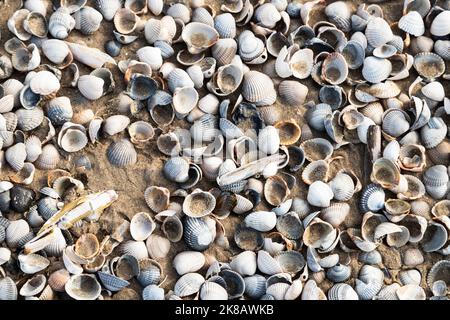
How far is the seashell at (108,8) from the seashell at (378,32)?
162 cm

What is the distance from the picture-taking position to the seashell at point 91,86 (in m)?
3.91

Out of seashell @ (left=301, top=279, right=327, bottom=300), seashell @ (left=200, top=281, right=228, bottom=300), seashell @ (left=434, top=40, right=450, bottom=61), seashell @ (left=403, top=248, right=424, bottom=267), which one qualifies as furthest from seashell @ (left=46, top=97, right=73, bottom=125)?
seashell @ (left=434, top=40, right=450, bottom=61)

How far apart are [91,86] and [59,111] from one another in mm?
242

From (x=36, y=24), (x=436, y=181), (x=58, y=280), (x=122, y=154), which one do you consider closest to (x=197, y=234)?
(x=122, y=154)

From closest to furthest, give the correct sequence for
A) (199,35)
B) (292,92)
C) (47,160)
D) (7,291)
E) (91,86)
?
(7,291) → (47,160) → (91,86) → (292,92) → (199,35)

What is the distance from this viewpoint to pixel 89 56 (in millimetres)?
4047

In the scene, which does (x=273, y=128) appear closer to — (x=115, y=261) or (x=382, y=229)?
(x=382, y=229)

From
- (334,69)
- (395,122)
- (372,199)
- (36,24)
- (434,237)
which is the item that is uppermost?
(36,24)

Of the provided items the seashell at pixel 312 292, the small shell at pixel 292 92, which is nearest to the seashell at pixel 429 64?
the small shell at pixel 292 92

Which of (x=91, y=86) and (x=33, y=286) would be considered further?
(x=91, y=86)

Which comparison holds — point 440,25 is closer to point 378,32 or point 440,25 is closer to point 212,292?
point 378,32

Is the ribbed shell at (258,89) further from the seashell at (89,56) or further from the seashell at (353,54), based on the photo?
the seashell at (89,56)

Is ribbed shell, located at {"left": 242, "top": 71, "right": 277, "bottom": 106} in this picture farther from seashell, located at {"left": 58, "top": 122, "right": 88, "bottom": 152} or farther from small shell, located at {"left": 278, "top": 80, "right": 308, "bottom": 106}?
seashell, located at {"left": 58, "top": 122, "right": 88, "bottom": 152}

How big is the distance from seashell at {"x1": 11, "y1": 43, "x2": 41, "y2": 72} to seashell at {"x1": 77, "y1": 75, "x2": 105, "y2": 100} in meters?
0.30
